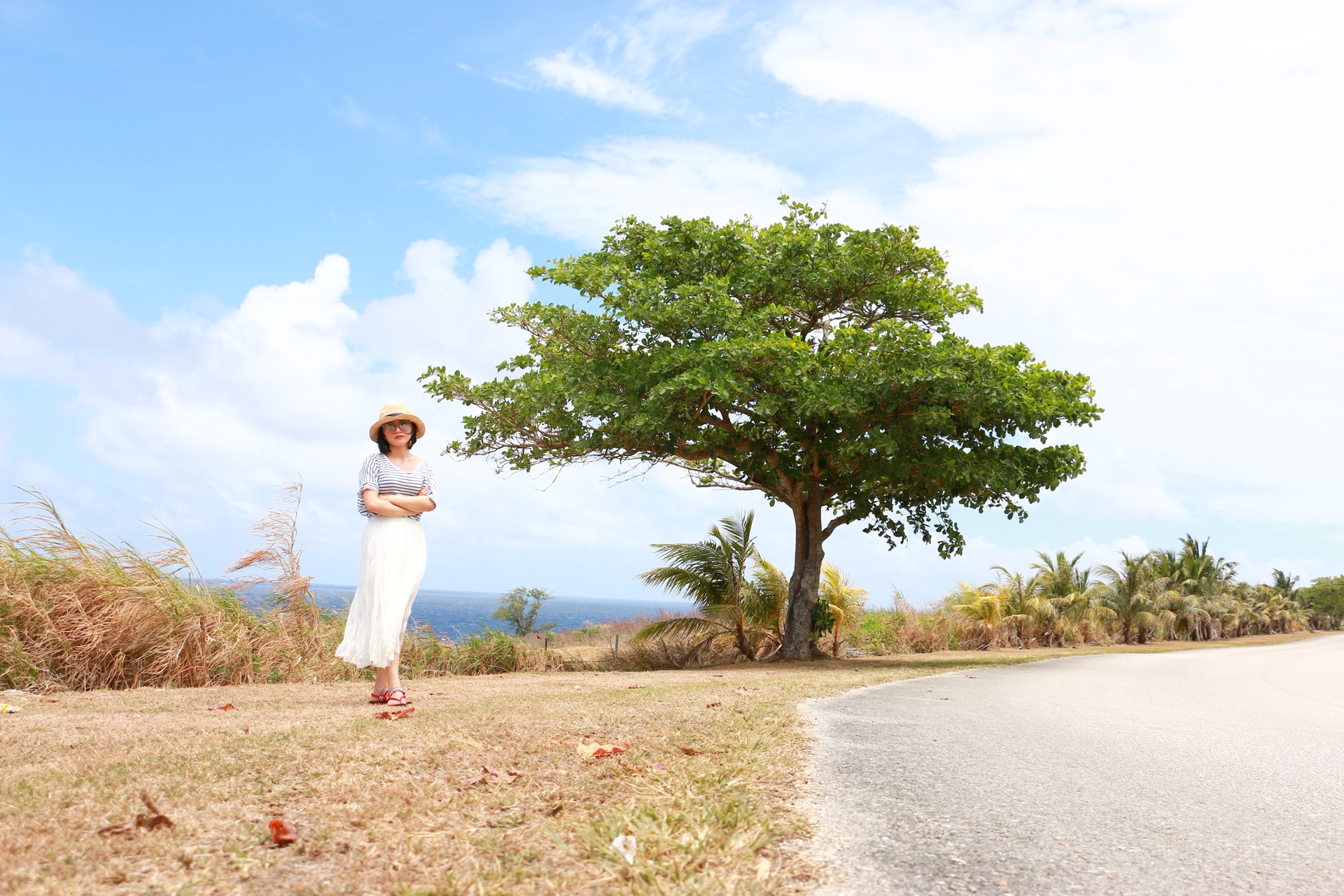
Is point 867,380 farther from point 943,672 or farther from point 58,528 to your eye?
point 58,528

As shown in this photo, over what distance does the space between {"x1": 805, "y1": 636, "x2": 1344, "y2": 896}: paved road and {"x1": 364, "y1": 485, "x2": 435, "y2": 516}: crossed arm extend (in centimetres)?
324

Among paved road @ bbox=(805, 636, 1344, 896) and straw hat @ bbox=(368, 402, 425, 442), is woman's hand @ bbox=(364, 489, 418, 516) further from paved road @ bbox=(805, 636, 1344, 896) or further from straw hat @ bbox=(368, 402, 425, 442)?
paved road @ bbox=(805, 636, 1344, 896)

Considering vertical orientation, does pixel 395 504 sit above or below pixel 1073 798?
above

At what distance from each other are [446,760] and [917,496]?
13.8 meters

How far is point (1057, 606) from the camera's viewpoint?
31.2 m

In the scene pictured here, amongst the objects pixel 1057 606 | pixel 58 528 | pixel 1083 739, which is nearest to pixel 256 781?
pixel 1083 739

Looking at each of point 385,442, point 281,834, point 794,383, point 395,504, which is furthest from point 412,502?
point 794,383

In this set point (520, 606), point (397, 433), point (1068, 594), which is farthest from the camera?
point (520, 606)

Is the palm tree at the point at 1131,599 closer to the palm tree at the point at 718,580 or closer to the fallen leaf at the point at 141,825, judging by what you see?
the palm tree at the point at 718,580

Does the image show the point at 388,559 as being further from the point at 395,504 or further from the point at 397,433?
the point at 397,433

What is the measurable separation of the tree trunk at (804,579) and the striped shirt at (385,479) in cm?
1141

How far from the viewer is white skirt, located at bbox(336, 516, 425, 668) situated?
6289 mm

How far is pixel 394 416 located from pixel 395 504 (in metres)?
0.68

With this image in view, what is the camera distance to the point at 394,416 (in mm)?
6586
